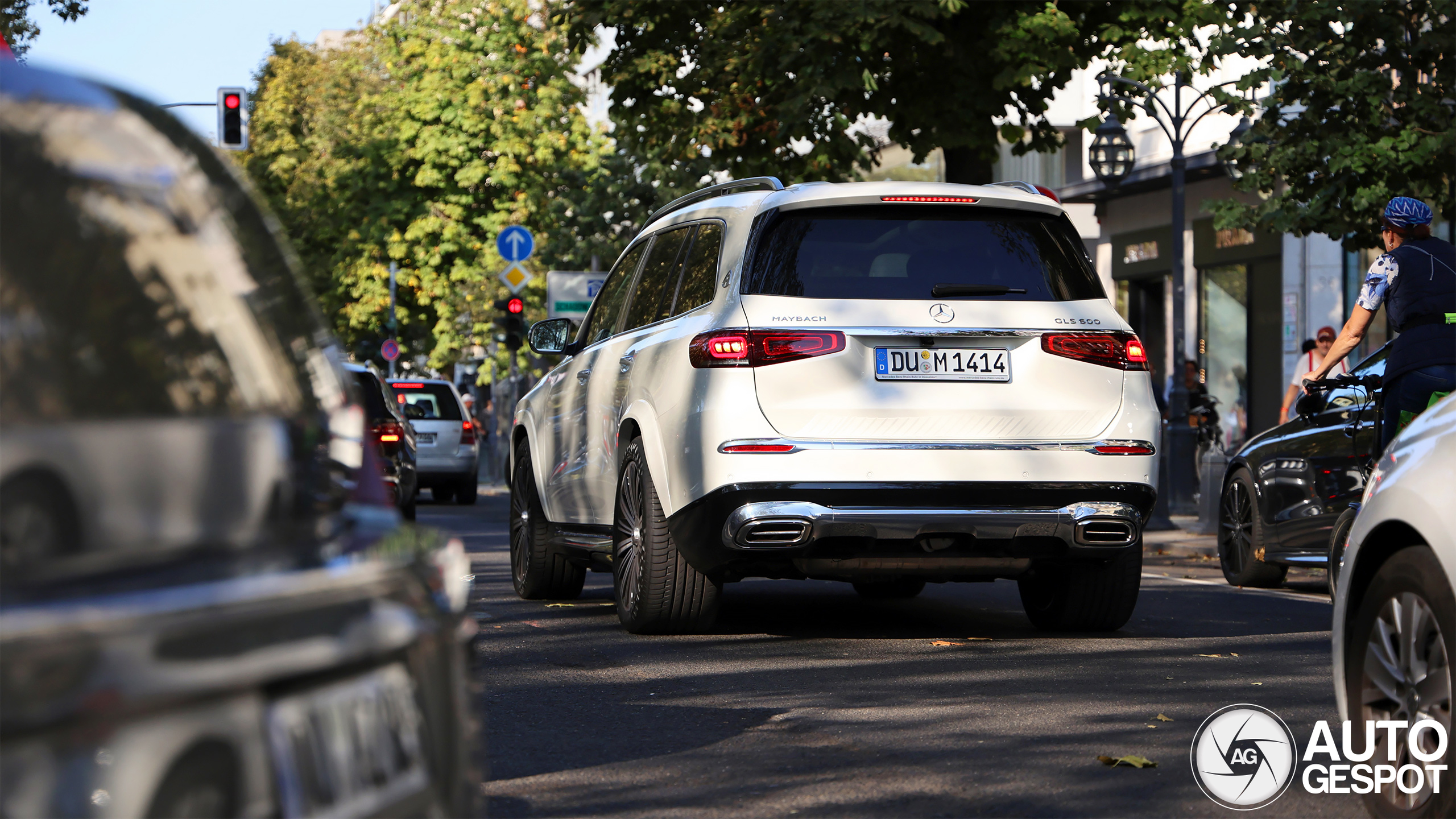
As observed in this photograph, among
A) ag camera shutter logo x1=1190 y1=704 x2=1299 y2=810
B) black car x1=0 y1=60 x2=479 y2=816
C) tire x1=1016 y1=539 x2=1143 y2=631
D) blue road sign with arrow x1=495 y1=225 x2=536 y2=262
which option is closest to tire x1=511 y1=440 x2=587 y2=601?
tire x1=1016 y1=539 x2=1143 y2=631

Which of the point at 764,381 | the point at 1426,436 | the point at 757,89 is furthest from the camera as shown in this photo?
the point at 757,89

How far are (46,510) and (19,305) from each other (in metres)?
0.24

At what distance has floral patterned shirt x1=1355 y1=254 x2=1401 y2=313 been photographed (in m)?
9.34

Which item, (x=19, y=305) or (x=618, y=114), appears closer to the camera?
(x=19, y=305)

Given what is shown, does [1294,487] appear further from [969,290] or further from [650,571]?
[650,571]

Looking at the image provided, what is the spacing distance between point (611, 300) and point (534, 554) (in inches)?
59.1

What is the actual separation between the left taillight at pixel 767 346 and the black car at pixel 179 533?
16.6 ft

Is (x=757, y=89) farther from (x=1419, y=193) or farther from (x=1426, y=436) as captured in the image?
(x=1426, y=436)

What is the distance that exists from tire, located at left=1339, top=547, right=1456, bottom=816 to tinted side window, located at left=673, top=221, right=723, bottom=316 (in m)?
3.97

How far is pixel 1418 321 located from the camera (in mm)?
9164

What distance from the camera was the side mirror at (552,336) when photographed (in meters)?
10.4

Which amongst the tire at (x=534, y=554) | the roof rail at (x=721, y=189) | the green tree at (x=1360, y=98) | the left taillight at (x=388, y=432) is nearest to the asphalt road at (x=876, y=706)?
the tire at (x=534, y=554)

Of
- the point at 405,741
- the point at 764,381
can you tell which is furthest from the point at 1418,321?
the point at 405,741

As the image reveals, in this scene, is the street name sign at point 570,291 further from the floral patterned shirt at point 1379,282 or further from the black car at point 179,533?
the black car at point 179,533
